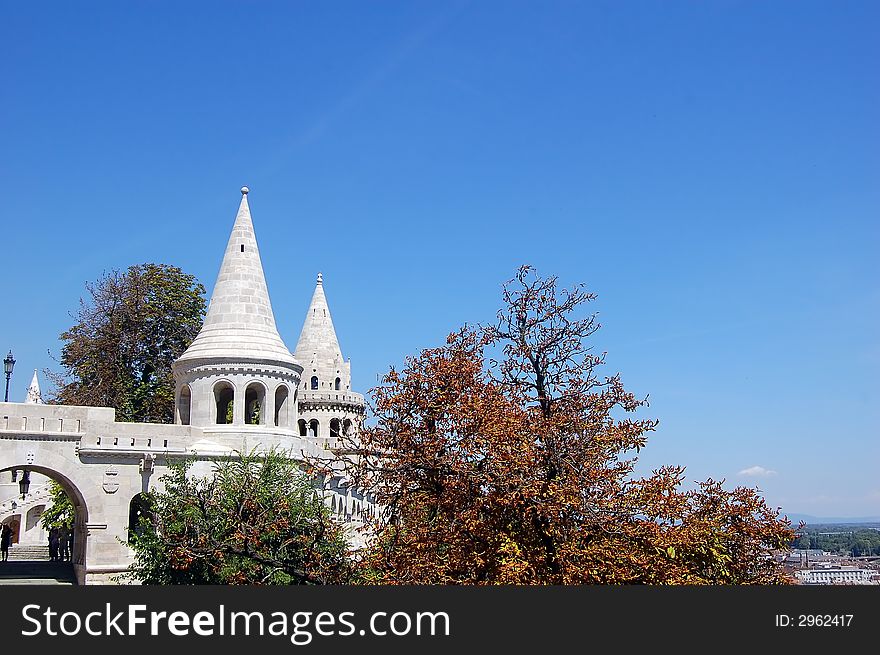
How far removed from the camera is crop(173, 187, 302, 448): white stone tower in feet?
82.9

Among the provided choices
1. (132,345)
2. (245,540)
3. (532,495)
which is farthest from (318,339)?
(532,495)

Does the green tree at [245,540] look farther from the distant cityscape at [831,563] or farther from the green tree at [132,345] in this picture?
the green tree at [132,345]

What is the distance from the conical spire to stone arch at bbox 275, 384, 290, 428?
13215mm

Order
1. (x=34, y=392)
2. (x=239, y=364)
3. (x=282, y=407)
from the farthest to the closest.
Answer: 1. (x=34, y=392)
2. (x=282, y=407)
3. (x=239, y=364)

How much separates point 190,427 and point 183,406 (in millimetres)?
2160

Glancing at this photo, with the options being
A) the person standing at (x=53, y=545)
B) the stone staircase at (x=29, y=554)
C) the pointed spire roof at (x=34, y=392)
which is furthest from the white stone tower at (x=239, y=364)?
the pointed spire roof at (x=34, y=392)

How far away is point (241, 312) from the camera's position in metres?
26.5

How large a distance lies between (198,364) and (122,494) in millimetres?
4258

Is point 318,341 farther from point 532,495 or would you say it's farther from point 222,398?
point 532,495

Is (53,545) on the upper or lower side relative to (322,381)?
lower

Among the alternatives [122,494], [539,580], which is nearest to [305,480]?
[122,494]

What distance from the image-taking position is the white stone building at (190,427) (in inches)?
891

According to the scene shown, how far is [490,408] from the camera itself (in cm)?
1179

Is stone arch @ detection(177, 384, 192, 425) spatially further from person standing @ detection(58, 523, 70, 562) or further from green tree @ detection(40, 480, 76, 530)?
person standing @ detection(58, 523, 70, 562)
